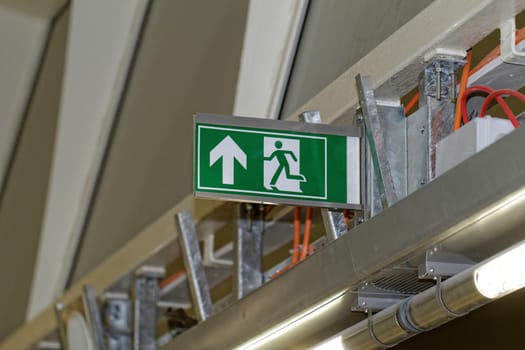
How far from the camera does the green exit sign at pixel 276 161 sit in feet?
9.95

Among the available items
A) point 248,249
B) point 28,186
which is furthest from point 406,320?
point 28,186

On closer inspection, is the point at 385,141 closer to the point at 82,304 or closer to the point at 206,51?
the point at 206,51

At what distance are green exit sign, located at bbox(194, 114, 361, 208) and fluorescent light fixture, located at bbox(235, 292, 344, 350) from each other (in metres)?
0.24

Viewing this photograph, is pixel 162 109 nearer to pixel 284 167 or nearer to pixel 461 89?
pixel 284 167

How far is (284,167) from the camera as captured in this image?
10.1ft

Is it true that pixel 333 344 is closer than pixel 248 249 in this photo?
Yes

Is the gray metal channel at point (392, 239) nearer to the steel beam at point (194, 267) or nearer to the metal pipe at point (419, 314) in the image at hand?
the metal pipe at point (419, 314)

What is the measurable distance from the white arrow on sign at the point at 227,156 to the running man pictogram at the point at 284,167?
0.20ft

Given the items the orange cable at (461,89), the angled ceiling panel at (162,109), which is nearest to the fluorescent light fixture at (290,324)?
the orange cable at (461,89)

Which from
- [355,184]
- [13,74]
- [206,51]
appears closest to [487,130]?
[355,184]

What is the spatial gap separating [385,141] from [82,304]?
208 cm

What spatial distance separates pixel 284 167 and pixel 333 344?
419mm

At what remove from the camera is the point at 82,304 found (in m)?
4.86

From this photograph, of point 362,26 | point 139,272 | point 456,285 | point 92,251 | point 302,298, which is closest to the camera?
point 456,285
